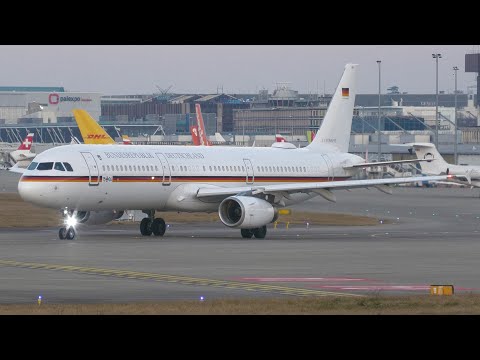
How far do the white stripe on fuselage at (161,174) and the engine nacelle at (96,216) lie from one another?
232 cm

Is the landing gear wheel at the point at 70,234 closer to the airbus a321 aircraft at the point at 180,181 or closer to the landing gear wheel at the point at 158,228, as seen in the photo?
the airbus a321 aircraft at the point at 180,181

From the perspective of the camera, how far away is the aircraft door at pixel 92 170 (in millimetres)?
48688

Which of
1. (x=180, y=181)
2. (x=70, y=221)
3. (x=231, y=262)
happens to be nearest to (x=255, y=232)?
(x=180, y=181)

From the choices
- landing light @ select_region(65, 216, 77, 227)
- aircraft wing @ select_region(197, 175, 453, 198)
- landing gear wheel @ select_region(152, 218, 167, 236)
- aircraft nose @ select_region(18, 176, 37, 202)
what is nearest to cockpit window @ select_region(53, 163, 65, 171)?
aircraft nose @ select_region(18, 176, 37, 202)

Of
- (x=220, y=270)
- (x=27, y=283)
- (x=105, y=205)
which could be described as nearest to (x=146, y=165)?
(x=105, y=205)

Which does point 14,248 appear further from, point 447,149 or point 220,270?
point 447,149

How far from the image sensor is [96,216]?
173 ft

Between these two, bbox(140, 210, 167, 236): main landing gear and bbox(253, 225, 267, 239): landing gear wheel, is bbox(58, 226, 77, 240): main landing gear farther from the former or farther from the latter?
bbox(253, 225, 267, 239): landing gear wheel

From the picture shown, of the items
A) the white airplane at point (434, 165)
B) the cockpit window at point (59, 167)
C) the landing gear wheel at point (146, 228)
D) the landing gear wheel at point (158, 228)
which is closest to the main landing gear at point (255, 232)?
the landing gear wheel at point (158, 228)

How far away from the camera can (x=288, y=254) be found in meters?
41.6

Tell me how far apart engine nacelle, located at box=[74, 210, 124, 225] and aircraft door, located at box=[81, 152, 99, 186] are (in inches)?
138

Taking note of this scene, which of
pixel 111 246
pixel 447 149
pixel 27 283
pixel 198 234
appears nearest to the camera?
pixel 27 283
